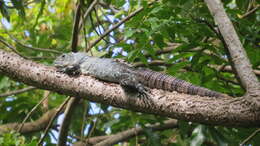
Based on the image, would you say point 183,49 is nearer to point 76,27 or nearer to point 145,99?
point 145,99

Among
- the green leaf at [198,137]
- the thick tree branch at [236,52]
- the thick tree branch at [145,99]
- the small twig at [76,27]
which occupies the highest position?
the small twig at [76,27]

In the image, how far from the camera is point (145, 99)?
12.2 feet

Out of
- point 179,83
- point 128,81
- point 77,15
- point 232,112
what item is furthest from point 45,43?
point 232,112

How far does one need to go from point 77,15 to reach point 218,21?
2.73m

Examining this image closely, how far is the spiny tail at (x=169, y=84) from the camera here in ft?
12.4

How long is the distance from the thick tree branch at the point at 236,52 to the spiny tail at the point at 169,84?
426mm

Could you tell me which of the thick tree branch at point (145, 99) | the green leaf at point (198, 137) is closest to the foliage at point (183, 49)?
the green leaf at point (198, 137)

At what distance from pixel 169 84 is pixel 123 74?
2.79 feet

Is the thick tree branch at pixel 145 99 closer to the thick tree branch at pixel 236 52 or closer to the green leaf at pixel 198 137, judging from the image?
the thick tree branch at pixel 236 52

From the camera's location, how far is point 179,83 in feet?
13.6

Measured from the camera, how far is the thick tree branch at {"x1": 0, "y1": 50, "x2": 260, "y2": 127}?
3072mm

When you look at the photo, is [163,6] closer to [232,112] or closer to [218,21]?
[218,21]

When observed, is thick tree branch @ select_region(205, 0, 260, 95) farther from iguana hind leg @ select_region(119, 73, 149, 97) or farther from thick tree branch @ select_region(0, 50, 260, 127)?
iguana hind leg @ select_region(119, 73, 149, 97)

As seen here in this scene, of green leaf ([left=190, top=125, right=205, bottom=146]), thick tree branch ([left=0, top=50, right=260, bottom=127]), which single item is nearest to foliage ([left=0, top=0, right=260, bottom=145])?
green leaf ([left=190, top=125, right=205, bottom=146])
